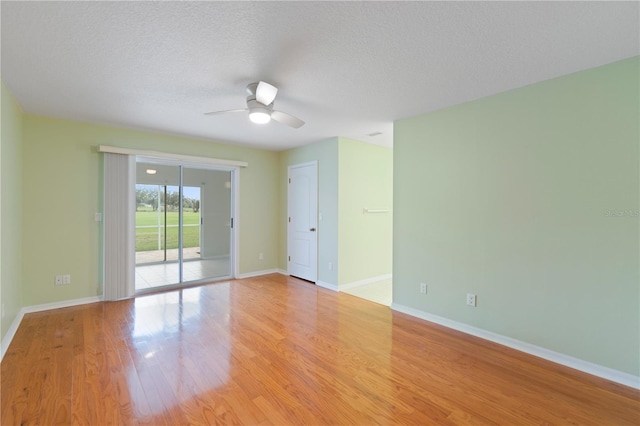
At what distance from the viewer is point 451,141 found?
10.4 ft

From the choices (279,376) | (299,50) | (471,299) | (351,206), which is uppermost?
(299,50)

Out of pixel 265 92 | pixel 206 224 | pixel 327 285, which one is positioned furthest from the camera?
pixel 206 224

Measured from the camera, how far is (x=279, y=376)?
2176 mm

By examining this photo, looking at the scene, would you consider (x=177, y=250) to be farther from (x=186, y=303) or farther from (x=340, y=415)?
(x=340, y=415)

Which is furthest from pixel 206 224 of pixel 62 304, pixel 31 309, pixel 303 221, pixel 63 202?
pixel 31 309

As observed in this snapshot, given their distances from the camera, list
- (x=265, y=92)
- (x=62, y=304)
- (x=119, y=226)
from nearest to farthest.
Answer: (x=265, y=92), (x=62, y=304), (x=119, y=226)

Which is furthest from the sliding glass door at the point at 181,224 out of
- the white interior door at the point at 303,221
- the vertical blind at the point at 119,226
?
the white interior door at the point at 303,221

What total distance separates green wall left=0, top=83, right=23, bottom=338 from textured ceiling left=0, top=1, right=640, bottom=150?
305mm

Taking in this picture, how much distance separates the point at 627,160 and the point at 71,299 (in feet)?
19.6

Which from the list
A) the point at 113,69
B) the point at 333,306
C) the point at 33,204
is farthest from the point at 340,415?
the point at 33,204

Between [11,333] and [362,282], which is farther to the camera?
[362,282]

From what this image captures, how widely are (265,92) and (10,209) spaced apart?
2.84 m

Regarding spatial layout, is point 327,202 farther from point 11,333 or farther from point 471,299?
point 11,333

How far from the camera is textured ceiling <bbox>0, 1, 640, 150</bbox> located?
5.46 ft
